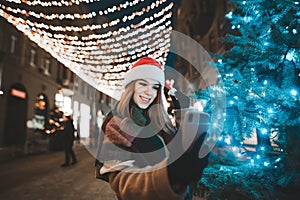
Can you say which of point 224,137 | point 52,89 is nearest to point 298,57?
point 224,137

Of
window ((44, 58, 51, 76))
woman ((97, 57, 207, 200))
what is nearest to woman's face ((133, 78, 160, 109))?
woman ((97, 57, 207, 200))

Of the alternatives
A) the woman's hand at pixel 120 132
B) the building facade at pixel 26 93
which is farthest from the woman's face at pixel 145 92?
the building facade at pixel 26 93

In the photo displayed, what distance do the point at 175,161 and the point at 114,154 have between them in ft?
1.59

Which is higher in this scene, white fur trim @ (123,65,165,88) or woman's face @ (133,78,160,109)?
white fur trim @ (123,65,165,88)

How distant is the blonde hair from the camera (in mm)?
1502

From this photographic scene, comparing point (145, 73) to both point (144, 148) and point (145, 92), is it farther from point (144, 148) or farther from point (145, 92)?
point (144, 148)

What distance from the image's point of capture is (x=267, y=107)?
2.24 m

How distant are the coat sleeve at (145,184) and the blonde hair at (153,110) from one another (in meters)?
0.45

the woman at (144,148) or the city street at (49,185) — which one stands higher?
the woman at (144,148)

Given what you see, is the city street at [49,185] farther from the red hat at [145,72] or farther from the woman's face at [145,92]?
the red hat at [145,72]

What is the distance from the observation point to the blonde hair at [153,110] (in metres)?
1.50

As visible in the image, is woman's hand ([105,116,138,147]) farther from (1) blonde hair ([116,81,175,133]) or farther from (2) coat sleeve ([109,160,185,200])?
(2) coat sleeve ([109,160,185,200])

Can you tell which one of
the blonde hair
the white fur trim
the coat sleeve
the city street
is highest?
the white fur trim

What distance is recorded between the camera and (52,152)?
8.70 m
